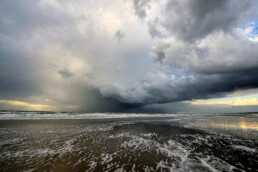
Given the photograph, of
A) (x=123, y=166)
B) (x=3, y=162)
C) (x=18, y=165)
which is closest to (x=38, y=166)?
(x=18, y=165)

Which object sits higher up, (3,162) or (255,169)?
(3,162)

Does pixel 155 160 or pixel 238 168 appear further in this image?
pixel 155 160

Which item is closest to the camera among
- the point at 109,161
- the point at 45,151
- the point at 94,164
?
the point at 94,164

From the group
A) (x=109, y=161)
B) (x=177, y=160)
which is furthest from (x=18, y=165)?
(x=177, y=160)

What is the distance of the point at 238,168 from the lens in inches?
250

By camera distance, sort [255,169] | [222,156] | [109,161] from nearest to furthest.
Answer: [255,169] → [109,161] → [222,156]

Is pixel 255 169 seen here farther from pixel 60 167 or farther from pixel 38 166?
pixel 38 166

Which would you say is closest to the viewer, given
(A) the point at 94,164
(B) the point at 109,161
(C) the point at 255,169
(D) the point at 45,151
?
(C) the point at 255,169

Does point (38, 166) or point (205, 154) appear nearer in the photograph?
point (38, 166)

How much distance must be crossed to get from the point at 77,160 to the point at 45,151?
11.1 ft

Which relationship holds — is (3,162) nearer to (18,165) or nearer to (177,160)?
(18,165)

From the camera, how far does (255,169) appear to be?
6.31 metres

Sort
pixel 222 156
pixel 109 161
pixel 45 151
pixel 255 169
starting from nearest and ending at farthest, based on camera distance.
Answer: pixel 255 169
pixel 109 161
pixel 222 156
pixel 45 151

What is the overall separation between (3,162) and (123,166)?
23.1ft
